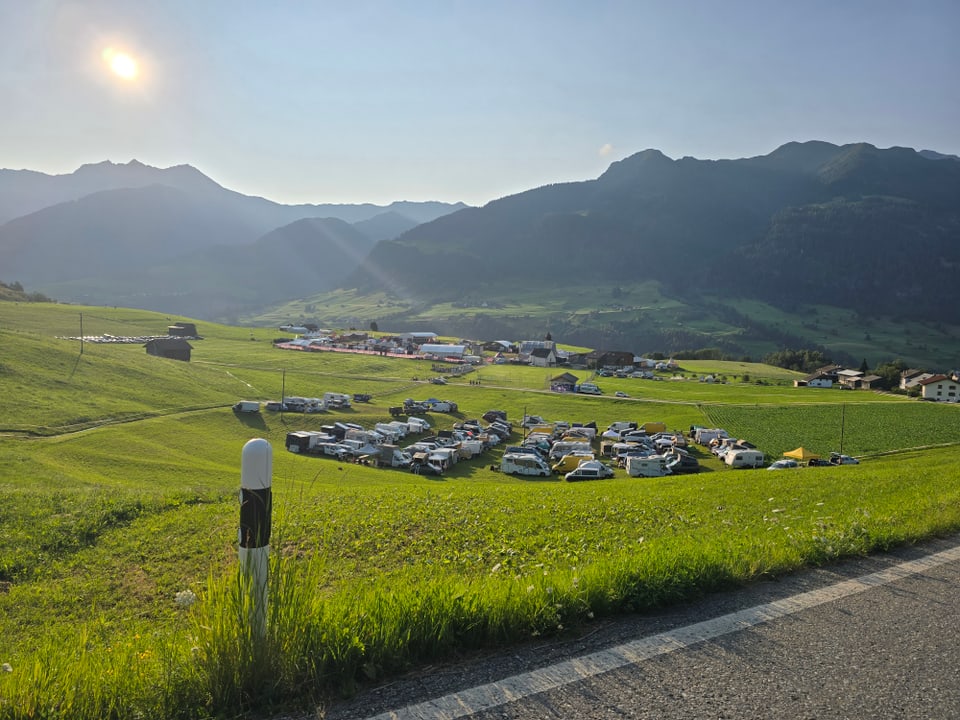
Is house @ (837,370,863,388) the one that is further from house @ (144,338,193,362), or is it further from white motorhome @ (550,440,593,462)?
house @ (144,338,193,362)

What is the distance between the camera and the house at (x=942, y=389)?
6794cm

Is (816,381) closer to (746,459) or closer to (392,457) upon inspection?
(746,459)

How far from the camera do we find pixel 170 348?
7462 cm

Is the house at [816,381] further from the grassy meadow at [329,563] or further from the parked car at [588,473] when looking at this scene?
the grassy meadow at [329,563]

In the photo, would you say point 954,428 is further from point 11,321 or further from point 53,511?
point 11,321

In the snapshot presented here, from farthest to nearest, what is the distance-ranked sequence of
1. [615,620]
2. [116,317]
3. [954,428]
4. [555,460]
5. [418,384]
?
[116,317] < [418,384] < [954,428] < [555,460] < [615,620]

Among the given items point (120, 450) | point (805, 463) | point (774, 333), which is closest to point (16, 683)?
point (120, 450)

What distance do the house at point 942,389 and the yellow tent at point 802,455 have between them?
1624 inches

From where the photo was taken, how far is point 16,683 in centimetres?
325

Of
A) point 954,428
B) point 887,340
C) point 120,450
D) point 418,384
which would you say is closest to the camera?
point 120,450

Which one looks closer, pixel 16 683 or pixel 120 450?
pixel 16 683

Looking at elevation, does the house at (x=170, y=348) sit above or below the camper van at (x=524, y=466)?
above

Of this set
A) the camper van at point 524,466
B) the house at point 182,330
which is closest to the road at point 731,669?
the camper van at point 524,466

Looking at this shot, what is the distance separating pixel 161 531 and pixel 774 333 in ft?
675
